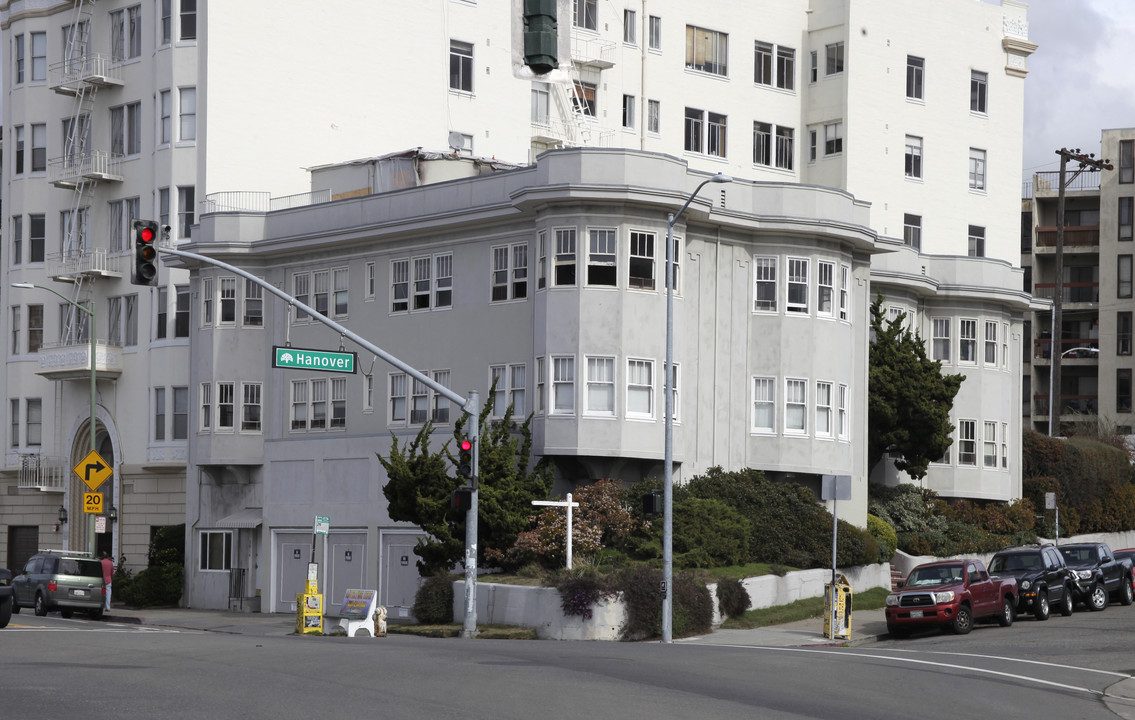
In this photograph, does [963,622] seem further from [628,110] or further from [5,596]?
[628,110]

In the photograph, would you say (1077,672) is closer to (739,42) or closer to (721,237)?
(721,237)

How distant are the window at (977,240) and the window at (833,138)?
6991mm

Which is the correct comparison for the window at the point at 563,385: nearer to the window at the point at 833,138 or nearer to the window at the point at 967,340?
the window at the point at 967,340

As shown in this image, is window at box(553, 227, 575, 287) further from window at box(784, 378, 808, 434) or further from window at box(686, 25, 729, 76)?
window at box(686, 25, 729, 76)

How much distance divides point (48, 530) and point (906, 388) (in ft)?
104

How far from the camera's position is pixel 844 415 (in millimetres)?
42531

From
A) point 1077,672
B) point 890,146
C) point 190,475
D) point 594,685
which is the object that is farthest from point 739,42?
point 594,685

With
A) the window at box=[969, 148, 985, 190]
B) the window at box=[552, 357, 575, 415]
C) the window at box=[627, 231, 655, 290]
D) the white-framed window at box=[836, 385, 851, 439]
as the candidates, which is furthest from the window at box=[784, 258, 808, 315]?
the window at box=[969, 148, 985, 190]

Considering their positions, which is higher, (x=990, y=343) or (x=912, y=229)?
(x=912, y=229)

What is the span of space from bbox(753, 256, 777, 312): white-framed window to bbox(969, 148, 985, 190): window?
2337 cm

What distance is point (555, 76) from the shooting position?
1081cm

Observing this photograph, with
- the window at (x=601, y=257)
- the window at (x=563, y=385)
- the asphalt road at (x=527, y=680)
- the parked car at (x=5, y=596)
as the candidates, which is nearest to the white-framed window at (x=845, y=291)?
the window at (x=601, y=257)

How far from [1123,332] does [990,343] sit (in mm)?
47476

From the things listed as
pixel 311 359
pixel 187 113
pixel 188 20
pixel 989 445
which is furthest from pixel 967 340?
pixel 188 20
